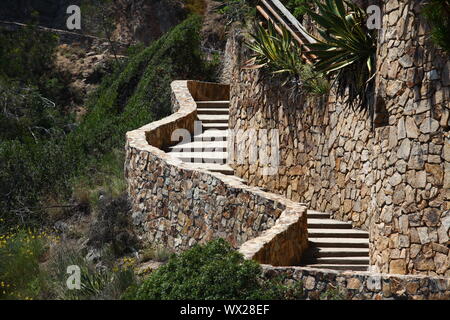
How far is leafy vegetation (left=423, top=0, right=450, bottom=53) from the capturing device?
10211 millimetres

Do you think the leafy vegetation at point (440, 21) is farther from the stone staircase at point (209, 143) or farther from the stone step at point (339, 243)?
the stone staircase at point (209, 143)

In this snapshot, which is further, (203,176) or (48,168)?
(48,168)

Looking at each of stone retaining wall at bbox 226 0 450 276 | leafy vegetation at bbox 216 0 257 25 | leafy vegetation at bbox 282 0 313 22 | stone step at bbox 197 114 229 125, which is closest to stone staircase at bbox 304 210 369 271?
stone retaining wall at bbox 226 0 450 276

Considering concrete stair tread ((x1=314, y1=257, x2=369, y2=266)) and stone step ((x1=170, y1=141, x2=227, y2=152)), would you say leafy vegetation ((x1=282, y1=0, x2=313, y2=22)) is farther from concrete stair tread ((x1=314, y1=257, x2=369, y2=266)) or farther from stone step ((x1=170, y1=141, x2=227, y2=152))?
concrete stair tread ((x1=314, y1=257, x2=369, y2=266))

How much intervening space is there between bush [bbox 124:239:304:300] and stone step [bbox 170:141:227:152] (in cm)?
884

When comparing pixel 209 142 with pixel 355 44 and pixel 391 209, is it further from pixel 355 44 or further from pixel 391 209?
pixel 391 209

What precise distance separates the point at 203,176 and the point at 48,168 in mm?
7308

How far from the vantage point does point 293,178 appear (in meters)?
16.6

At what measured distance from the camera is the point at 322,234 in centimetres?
1448

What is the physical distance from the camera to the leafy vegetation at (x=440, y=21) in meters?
10.2

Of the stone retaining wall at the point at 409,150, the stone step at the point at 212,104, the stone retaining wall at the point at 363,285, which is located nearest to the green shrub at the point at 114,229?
the stone retaining wall at the point at 409,150
